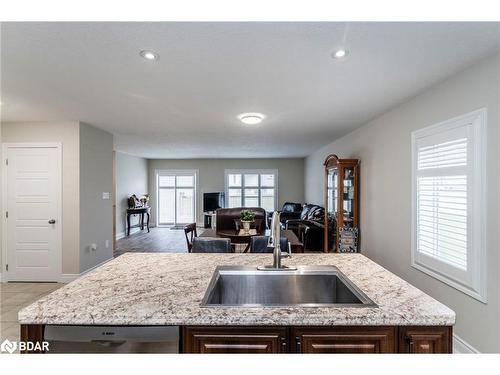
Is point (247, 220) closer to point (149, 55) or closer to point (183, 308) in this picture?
point (149, 55)

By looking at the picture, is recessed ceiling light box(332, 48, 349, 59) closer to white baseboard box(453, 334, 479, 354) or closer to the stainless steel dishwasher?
the stainless steel dishwasher

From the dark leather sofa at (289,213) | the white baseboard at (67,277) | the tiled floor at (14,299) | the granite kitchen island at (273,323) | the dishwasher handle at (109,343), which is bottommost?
the tiled floor at (14,299)

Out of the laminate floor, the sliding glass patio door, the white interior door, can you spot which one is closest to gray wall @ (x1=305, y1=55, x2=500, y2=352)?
the laminate floor

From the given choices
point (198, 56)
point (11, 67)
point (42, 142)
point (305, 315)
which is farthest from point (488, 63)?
point (42, 142)

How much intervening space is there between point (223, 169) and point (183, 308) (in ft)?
27.6

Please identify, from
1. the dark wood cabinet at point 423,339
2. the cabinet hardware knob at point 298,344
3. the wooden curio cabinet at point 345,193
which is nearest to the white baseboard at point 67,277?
the cabinet hardware knob at point 298,344

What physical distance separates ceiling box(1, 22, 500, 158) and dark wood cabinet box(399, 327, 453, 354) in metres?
1.69

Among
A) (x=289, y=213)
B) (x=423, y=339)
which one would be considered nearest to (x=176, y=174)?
(x=289, y=213)

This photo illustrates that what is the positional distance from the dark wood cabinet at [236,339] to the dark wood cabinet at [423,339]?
494 mm

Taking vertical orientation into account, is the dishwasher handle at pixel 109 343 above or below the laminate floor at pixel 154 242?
above

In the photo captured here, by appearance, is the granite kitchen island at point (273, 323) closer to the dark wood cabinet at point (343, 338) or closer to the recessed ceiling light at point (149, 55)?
the dark wood cabinet at point (343, 338)

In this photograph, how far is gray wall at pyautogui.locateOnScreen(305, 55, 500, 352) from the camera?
6.33ft

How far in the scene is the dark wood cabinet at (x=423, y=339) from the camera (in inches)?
42.3

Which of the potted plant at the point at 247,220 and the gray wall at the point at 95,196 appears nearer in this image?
the gray wall at the point at 95,196
